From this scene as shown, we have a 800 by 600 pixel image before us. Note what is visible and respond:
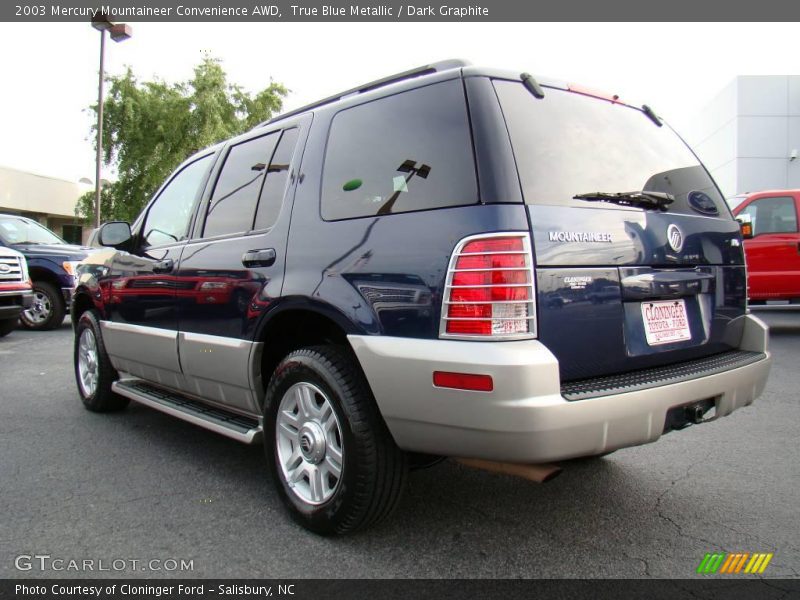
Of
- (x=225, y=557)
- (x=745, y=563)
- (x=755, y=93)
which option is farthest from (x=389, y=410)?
(x=755, y=93)

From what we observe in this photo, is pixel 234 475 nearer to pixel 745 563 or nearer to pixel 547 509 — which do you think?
pixel 547 509

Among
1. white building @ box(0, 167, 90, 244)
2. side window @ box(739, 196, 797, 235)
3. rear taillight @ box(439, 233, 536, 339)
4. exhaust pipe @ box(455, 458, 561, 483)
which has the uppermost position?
white building @ box(0, 167, 90, 244)

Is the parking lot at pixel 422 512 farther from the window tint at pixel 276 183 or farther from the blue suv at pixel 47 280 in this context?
the blue suv at pixel 47 280

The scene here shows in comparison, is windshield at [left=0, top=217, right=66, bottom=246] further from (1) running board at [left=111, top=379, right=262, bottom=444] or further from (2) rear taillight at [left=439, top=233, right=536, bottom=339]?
(2) rear taillight at [left=439, top=233, right=536, bottom=339]

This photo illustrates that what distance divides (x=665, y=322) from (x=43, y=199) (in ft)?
106

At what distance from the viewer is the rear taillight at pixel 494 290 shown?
2182mm

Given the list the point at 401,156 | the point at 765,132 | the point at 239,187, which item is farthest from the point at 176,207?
the point at 765,132

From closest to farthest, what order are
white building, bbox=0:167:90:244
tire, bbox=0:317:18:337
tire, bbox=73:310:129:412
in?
1. tire, bbox=73:310:129:412
2. tire, bbox=0:317:18:337
3. white building, bbox=0:167:90:244

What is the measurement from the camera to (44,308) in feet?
34.5

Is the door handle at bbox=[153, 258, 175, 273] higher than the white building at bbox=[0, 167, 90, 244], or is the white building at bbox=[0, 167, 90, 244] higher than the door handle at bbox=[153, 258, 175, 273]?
the white building at bbox=[0, 167, 90, 244]

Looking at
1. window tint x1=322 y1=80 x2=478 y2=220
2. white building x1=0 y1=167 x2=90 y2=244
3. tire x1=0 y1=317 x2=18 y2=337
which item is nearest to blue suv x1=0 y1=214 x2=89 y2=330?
tire x1=0 y1=317 x2=18 y2=337

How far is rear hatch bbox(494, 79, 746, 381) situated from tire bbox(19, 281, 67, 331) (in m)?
10.2

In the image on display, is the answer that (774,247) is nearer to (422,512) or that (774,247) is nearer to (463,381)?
(422,512)

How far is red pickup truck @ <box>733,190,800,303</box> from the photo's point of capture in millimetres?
8742
